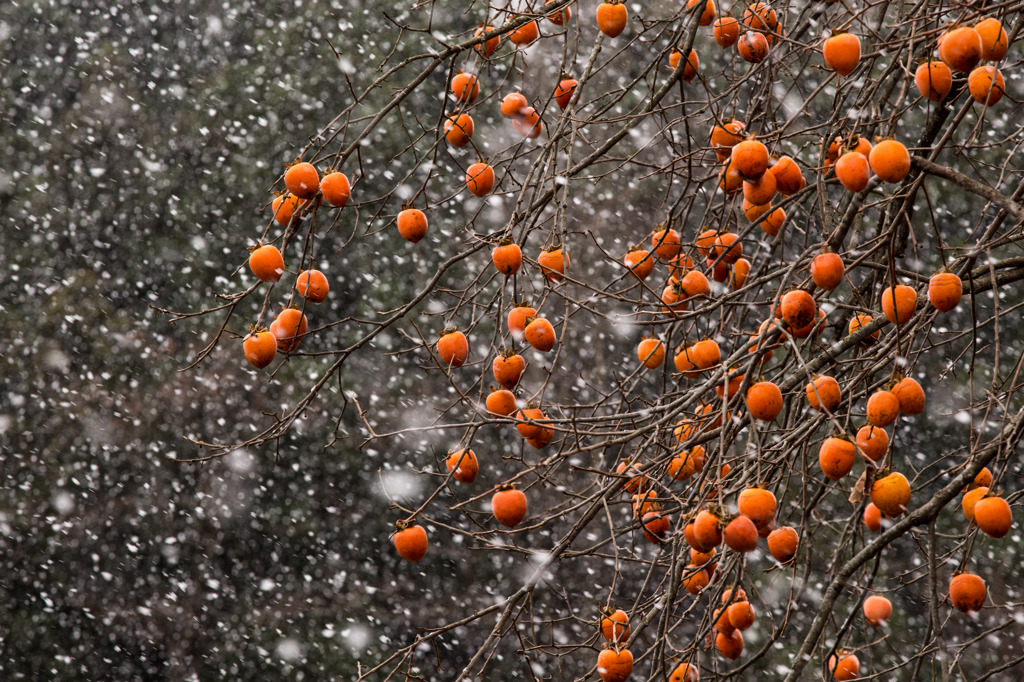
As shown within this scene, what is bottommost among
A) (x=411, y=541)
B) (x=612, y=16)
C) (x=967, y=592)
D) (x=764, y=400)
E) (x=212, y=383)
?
(x=967, y=592)

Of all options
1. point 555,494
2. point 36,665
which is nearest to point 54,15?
point 36,665

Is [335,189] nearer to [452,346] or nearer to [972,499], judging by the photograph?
[452,346]

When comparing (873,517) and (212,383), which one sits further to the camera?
(212,383)

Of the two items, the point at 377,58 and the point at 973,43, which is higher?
the point at 377,58

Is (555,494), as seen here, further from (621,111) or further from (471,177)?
(471,177)

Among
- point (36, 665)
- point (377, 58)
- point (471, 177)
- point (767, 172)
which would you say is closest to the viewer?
point (767, 172)

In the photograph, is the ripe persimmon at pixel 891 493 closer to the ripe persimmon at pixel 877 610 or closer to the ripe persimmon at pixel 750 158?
the ripe persimmon at pixel 750 158

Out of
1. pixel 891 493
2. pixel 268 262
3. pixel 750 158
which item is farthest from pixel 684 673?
pixel 268 262
